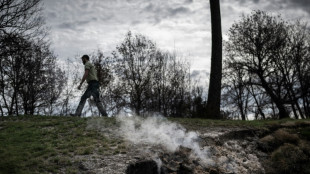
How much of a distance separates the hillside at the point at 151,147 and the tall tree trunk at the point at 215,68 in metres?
2.83

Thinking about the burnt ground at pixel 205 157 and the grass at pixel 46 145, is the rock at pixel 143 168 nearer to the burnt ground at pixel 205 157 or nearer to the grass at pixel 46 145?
the burnt ground at pixel 205 157

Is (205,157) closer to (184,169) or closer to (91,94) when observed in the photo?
(184,169)

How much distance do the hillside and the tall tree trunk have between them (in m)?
2.83

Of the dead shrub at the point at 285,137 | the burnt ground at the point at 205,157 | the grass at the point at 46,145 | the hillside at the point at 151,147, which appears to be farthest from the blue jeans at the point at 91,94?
the dead shrub at the point at 285,137

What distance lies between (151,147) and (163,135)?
0.96m

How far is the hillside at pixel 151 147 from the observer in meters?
5.21

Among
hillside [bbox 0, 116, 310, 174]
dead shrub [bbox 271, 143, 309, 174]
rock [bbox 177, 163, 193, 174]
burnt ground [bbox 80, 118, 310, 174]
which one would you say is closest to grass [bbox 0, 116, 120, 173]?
hillside [bbox 0, 116, 310, 174]

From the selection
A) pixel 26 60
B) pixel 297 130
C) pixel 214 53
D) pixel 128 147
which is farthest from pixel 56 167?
pixel 26 60

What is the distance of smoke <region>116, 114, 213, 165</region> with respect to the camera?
6.36 m

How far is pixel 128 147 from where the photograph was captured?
6133 millimetres

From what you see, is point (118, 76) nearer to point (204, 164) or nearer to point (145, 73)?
point (145, 73)

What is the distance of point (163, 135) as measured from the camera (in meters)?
7.09

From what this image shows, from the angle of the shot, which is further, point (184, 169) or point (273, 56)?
point (273, 56)

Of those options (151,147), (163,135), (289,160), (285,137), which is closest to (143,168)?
(151,147)
